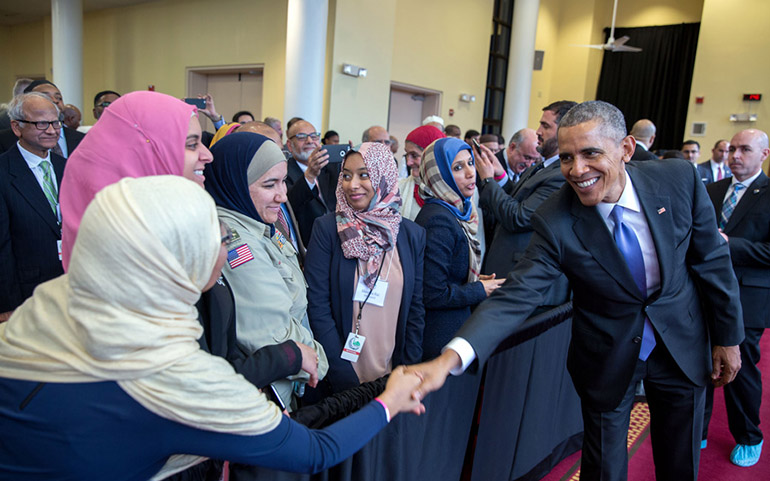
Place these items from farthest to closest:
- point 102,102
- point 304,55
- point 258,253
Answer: point 304,55 → point 102,102 → point 258,253

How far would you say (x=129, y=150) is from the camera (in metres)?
1.33

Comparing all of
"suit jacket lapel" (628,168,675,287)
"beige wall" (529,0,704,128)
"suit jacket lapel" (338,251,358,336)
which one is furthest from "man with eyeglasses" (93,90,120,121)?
"beige wall" (529,0,704,128)

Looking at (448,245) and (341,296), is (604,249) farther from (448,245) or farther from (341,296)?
(341,296)

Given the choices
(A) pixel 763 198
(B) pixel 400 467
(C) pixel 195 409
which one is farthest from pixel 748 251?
(C) pixel 195 409

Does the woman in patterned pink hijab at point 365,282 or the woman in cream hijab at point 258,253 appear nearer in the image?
the woman in cream hijab at point 258,253

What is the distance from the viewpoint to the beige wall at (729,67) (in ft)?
31.9

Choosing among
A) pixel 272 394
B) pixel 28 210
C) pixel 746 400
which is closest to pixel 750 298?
pixel 746 400

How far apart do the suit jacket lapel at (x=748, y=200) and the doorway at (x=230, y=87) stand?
691 cm

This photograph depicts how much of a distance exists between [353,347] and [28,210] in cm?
189

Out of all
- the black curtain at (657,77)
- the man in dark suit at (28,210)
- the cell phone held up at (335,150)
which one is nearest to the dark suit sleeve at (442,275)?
the cell phone held up at (335,150)

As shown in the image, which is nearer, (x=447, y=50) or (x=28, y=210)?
(x=28, y=210)

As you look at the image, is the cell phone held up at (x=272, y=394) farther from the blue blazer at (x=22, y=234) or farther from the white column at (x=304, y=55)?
the white column at (x=304, y=55)

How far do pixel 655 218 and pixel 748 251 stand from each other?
4.73 feet

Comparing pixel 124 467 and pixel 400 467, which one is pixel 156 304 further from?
pixel 400 467
